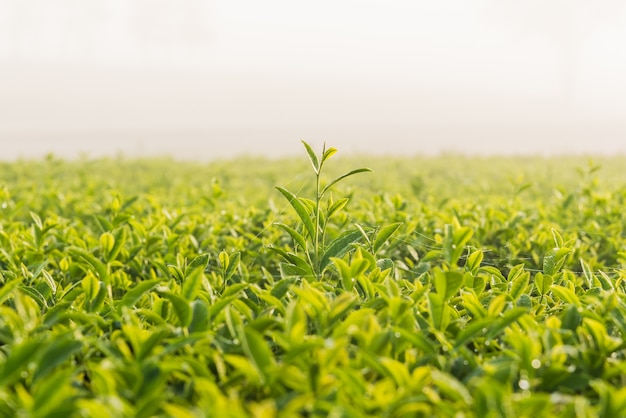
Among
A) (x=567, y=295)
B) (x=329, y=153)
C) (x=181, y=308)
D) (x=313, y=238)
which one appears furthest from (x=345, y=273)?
(x=567, y=295)

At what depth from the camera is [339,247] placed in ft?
7.32

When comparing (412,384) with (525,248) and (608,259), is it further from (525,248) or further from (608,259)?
(608,259)

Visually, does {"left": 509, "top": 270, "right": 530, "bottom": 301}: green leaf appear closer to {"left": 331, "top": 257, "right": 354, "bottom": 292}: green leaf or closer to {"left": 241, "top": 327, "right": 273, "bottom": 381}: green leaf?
{"left": 331, "top": 257, "right": 354, "bottom": 292}: green leaf

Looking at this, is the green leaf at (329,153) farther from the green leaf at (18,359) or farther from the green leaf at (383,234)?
the green leaf at (18,359)

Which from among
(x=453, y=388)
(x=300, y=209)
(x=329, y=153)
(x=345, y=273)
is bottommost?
(x=453, y=388)

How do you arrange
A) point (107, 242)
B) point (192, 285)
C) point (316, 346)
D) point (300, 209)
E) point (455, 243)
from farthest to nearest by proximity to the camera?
point (107, 242) < point (300, 209) < point (455, 243) < point (192, 285) < point (316, 346)

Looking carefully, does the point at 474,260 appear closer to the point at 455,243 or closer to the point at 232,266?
the point at 455,243

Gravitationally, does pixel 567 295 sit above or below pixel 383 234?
below

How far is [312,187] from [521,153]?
11.3 metres

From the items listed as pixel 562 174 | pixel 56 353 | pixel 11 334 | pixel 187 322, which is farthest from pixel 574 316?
pixel 562 174

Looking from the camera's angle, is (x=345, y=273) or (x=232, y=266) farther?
(x=232, y=266)

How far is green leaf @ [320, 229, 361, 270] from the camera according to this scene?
221 cm

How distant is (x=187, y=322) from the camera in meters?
1.65

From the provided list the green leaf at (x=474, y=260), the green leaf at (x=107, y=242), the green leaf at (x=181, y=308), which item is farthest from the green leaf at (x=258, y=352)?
the green leaf at (x=107, y=242)
